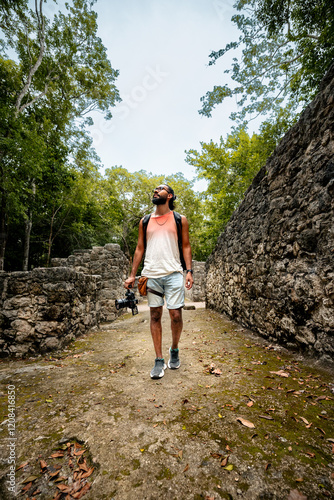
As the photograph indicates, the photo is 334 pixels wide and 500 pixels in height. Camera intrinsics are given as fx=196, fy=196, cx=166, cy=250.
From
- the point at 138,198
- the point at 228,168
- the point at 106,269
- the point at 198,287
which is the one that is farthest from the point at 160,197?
the point at 138,198

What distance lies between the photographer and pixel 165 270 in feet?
7.38

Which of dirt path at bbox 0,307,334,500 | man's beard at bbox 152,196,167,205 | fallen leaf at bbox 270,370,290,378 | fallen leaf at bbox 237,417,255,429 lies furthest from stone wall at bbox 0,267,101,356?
fallen leaf at bbox 270,370,290,378

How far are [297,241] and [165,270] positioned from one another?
1.77 m

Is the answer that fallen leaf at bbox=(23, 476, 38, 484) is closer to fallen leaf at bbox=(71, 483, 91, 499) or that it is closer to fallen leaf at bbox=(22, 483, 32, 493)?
fallen leaf at bbox=(22, 483, 32, 493)

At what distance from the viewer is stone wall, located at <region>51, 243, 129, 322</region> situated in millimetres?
6820

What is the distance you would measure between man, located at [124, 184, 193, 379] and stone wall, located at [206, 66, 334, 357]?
1402 mm

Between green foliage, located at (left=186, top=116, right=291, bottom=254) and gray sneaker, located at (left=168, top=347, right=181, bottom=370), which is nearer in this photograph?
gray sneaker, located at (left=168, top=347, right=181, bottom=370)

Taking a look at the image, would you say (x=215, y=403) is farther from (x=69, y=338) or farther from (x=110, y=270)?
(x=110, y=270)

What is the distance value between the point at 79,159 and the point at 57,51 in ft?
19.1

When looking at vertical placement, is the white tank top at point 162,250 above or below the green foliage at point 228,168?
below

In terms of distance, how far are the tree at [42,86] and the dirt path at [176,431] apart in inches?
310

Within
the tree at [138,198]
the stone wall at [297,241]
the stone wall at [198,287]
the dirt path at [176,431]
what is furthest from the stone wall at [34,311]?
the tree at [138,198]

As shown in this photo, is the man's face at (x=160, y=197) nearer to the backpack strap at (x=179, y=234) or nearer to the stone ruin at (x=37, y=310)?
the backpack strap at (x=179, y=234)

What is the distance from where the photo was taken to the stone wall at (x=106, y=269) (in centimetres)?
682
